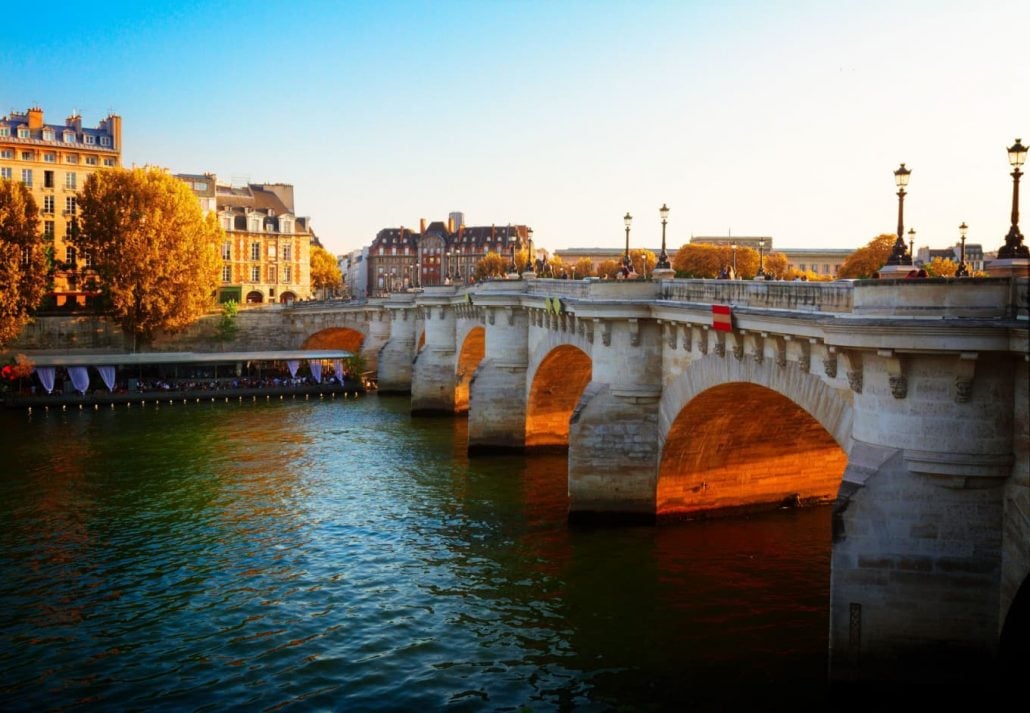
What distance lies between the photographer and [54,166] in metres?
85.5

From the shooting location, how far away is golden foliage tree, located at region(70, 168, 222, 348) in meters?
71.2

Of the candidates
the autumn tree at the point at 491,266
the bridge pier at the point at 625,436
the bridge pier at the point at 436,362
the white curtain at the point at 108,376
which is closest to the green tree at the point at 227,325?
the white curtain at the point at 108,376

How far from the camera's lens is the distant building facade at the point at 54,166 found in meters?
Result: 83.3

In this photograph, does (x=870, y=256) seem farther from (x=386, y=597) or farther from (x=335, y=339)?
(x=386, y=597)

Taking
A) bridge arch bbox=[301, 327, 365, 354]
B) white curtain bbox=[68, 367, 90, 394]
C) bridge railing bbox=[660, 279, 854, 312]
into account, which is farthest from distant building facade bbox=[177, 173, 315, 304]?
bridge railing bbox=[660, 279, 854, 312]

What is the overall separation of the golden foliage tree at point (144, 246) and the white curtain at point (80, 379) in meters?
10.2

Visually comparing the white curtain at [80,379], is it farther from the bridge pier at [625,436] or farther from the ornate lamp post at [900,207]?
the ornate lamp post at [900,207]

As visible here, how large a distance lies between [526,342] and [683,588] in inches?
855

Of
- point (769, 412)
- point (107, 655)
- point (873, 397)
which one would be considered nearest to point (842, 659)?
point (873, 397)

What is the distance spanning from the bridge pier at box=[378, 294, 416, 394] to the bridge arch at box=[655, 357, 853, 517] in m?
42.9

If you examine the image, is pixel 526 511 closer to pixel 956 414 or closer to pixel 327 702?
pixel 327 702

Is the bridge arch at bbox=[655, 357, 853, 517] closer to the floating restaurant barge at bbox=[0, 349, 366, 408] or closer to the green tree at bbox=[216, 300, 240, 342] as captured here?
the floating restaurant barge at bbox=[0, 349, 366, 408]

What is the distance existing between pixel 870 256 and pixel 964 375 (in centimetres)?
6230

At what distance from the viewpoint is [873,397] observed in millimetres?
15938
